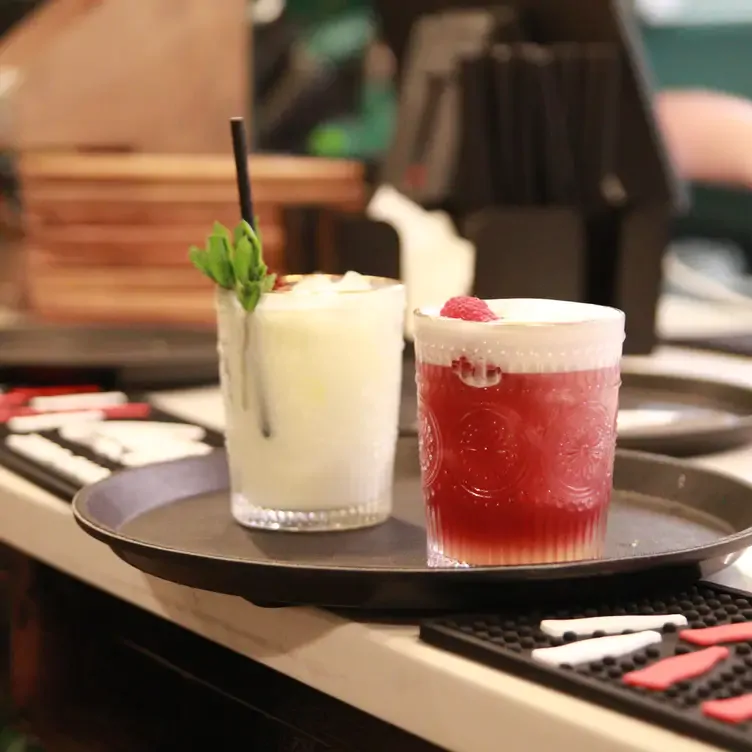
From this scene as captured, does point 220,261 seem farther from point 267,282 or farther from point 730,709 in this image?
point 730,709

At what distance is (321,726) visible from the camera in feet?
2.21

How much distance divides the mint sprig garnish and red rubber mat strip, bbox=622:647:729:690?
352 millimetres

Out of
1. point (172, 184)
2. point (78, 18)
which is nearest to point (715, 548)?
point (172, 184)

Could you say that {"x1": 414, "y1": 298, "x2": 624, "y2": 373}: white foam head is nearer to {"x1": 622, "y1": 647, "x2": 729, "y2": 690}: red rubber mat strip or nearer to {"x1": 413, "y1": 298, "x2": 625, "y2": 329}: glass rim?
{"x1": 413, "y1": 298, "x2": 625, "y2": 329}: glass rim

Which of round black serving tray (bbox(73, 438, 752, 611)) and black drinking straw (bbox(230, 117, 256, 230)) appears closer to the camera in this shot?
round black serving tray (bbox(73, 438, 752, 611))

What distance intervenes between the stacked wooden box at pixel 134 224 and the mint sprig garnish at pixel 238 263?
103 cm

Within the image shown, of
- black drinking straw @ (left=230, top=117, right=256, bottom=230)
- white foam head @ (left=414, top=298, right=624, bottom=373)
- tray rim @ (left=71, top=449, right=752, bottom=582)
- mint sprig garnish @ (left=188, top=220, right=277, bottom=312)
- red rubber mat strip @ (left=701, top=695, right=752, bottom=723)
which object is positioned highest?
black drinking straw @ (left=230, top=117, right=256, bottom=230)

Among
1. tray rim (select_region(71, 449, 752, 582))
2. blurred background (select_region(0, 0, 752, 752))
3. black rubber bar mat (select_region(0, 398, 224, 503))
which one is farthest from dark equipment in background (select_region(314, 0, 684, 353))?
tray rim (select_region(71, 449, 752, 582))

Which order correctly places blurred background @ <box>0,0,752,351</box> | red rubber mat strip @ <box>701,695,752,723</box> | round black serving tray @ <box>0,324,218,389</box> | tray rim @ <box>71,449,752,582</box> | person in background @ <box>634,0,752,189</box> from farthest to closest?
person in background @ <box>634,0,752,189</box> < blurred background @ <box>0,0,752,351</box> < round black serving tray @ <box>0,324,218,389</box> < tray rim @ <box>71,449,752,582</box> < red rubber mat strip @ <box>701,695,752,723</box>

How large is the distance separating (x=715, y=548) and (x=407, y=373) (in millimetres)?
479

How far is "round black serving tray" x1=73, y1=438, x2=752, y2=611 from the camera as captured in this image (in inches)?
22.7

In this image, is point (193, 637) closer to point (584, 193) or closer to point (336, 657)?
point (336, 657)

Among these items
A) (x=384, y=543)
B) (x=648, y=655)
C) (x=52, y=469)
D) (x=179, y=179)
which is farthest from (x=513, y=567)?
(x=179, y=179)

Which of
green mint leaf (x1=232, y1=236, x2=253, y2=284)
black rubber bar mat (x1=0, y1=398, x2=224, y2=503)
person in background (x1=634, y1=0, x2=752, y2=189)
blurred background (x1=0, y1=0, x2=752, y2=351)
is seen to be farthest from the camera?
person in background (x1=634, y1=0, x2=752, y2=189)
